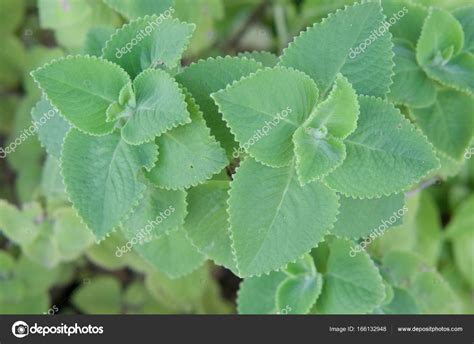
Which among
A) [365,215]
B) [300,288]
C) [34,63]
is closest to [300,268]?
[300,288]

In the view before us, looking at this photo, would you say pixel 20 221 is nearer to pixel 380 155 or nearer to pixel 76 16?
pixel 76 16

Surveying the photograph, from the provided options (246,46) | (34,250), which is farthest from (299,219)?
(246,46)

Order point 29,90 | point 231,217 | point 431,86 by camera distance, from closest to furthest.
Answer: point 231,217
point 431,86
point 29,90

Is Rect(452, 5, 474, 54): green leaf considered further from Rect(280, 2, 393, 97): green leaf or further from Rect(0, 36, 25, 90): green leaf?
Rect(0, 36, 25, 90): green leaf

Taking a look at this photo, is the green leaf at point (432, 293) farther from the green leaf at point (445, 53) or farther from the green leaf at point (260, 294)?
the green leaf at point (445, 53)
